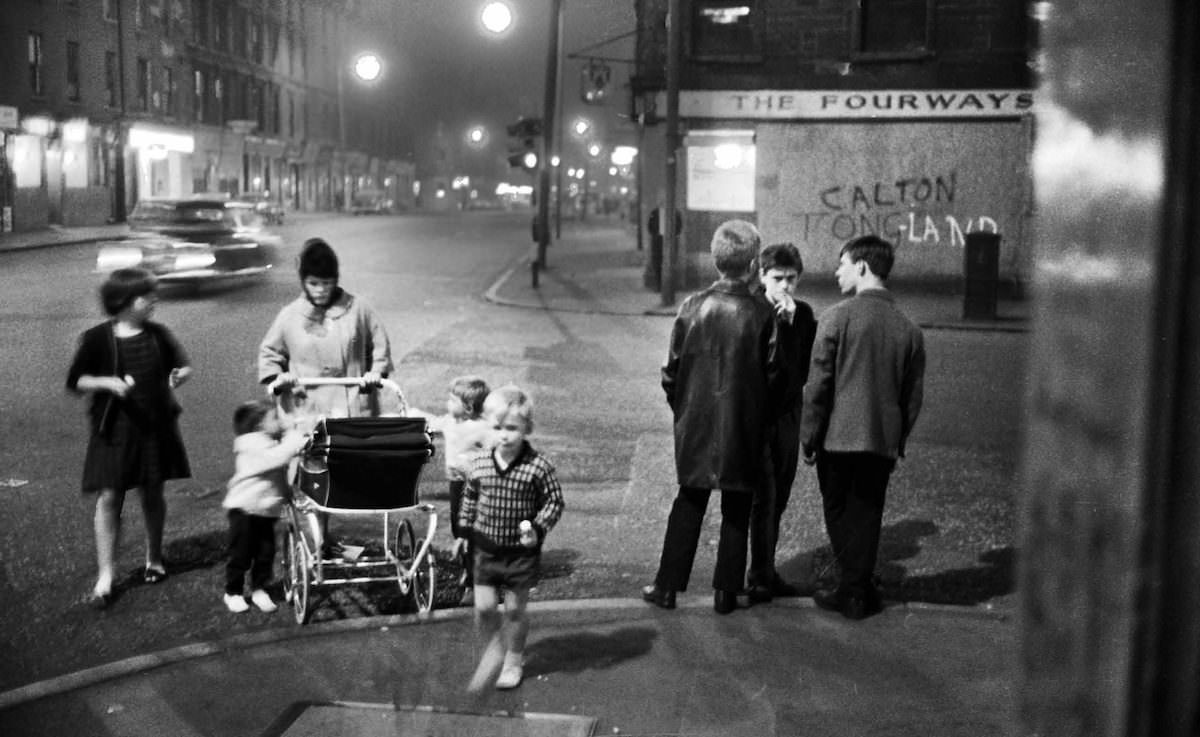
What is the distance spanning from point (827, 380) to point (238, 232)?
1856cm

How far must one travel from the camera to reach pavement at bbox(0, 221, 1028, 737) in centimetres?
475

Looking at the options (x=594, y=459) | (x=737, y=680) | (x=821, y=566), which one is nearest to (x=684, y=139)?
(x=594, y=459)

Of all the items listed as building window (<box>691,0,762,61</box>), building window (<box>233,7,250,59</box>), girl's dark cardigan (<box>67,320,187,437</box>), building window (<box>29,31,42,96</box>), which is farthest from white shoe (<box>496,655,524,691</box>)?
building window (<box>233,7,250,59</box>)

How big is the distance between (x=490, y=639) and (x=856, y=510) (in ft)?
6.27

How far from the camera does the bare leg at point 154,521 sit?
21.2ft

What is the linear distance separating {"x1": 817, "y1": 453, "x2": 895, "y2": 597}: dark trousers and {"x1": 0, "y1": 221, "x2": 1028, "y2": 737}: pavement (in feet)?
0.68

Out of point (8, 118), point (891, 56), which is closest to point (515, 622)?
point (891, 56)

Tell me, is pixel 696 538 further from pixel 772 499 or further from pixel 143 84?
pixel 143 84

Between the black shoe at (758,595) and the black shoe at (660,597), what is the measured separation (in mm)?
391

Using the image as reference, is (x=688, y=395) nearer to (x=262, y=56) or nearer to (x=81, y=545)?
(x=81, y=545)

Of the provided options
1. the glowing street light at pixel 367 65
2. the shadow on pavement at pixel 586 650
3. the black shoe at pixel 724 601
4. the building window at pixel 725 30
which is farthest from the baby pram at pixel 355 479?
the building window at pixel 725 30

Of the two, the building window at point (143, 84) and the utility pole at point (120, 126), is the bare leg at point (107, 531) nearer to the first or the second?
the utility pole at point (120, 126)

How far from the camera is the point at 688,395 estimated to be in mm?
5914

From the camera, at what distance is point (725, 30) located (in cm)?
2655
